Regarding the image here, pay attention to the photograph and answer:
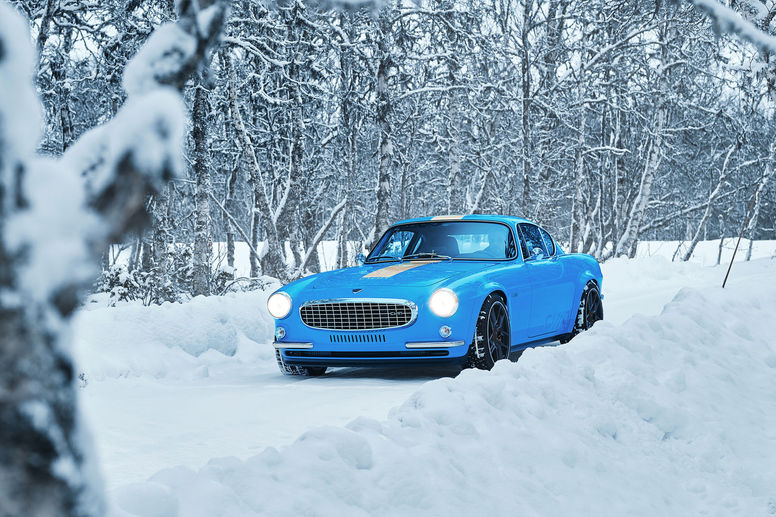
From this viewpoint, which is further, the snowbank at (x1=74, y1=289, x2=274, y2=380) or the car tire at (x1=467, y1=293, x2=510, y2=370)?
the snowbank at (x1=74, y1=289, x2=274, y2=380)

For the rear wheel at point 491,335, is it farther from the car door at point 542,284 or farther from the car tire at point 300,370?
the car tire at point 300,370

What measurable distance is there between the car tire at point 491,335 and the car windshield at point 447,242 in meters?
0.85

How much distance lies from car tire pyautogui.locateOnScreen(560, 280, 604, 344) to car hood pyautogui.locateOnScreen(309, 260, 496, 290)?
1.95 m

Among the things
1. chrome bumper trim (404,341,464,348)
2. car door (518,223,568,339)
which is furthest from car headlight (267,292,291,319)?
car door (518,223,568,339)

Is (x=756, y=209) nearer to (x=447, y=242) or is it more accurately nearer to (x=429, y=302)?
(x=447, y=242)

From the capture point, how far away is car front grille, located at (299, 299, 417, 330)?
6.97m

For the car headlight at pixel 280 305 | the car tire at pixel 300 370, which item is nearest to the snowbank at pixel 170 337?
the car tire at pixel 300 370

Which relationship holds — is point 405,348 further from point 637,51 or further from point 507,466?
point 637,51

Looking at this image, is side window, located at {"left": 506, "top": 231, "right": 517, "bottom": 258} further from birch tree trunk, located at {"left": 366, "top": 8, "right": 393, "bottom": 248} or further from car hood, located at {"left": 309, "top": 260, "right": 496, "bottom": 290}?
birch tree trunk, located at {"left": 366, "top": 8, "right": 393, "bottom": 248}

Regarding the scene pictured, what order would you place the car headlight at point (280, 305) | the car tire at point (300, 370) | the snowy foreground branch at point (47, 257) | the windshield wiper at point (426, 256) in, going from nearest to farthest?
the snowy foreground branch at point (47, 257) < the car headlight at point (280, 305) < the car tire at point (300, 370) < the windshield wiper at point (426, 256)

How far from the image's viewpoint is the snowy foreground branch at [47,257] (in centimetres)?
136

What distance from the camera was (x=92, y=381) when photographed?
721cm

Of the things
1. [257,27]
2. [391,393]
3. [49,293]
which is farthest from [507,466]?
[257,27]

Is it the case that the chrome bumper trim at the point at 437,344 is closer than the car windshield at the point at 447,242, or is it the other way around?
the chrome bumper trim at the point at 437,344
